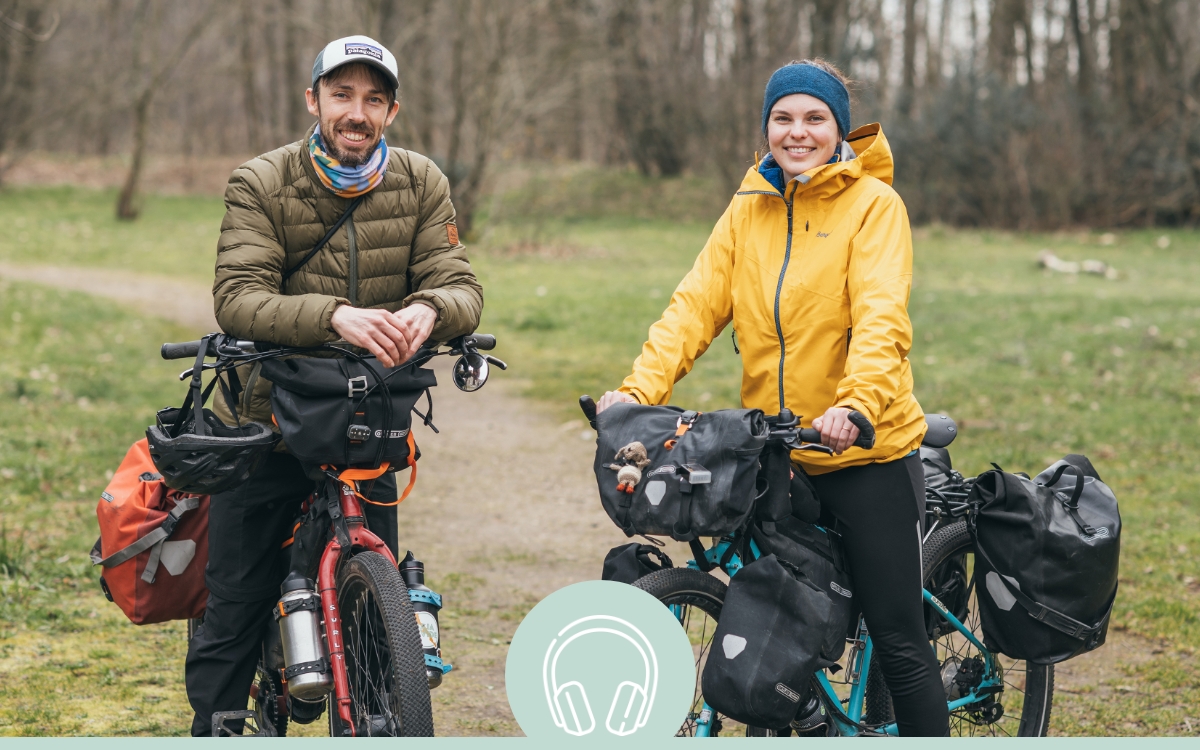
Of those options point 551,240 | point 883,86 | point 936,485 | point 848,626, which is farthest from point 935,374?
point 883,86

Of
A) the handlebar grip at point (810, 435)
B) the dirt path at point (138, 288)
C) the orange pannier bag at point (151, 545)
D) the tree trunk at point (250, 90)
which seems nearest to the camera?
the handlebar grip at point (810, 435)

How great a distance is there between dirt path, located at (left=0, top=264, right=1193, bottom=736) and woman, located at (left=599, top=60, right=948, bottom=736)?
1.57 m

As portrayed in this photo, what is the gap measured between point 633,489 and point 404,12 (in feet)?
Answer: 90.0

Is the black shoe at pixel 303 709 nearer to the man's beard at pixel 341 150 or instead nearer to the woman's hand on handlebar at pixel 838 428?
the man's beard at pixel 341 150

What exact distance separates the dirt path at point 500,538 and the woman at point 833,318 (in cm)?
157

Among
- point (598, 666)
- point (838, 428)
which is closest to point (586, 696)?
point (598, 666)

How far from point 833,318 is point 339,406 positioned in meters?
1.27

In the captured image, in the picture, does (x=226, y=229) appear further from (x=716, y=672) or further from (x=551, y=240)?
(x=551, y=240)

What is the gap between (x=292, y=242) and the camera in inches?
128

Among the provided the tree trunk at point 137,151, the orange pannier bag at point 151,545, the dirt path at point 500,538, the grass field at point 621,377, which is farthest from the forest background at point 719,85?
the orange pannier bag at point 151,545

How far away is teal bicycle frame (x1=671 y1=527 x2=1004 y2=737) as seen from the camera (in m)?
3.22

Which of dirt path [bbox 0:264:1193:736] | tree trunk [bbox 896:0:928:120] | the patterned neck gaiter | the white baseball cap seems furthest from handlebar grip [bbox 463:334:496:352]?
tree trunk [bbox 896:0:928:120]

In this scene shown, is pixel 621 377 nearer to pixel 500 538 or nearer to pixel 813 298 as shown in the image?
pixel 500 538

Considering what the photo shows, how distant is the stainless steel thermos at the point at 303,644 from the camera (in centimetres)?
308
